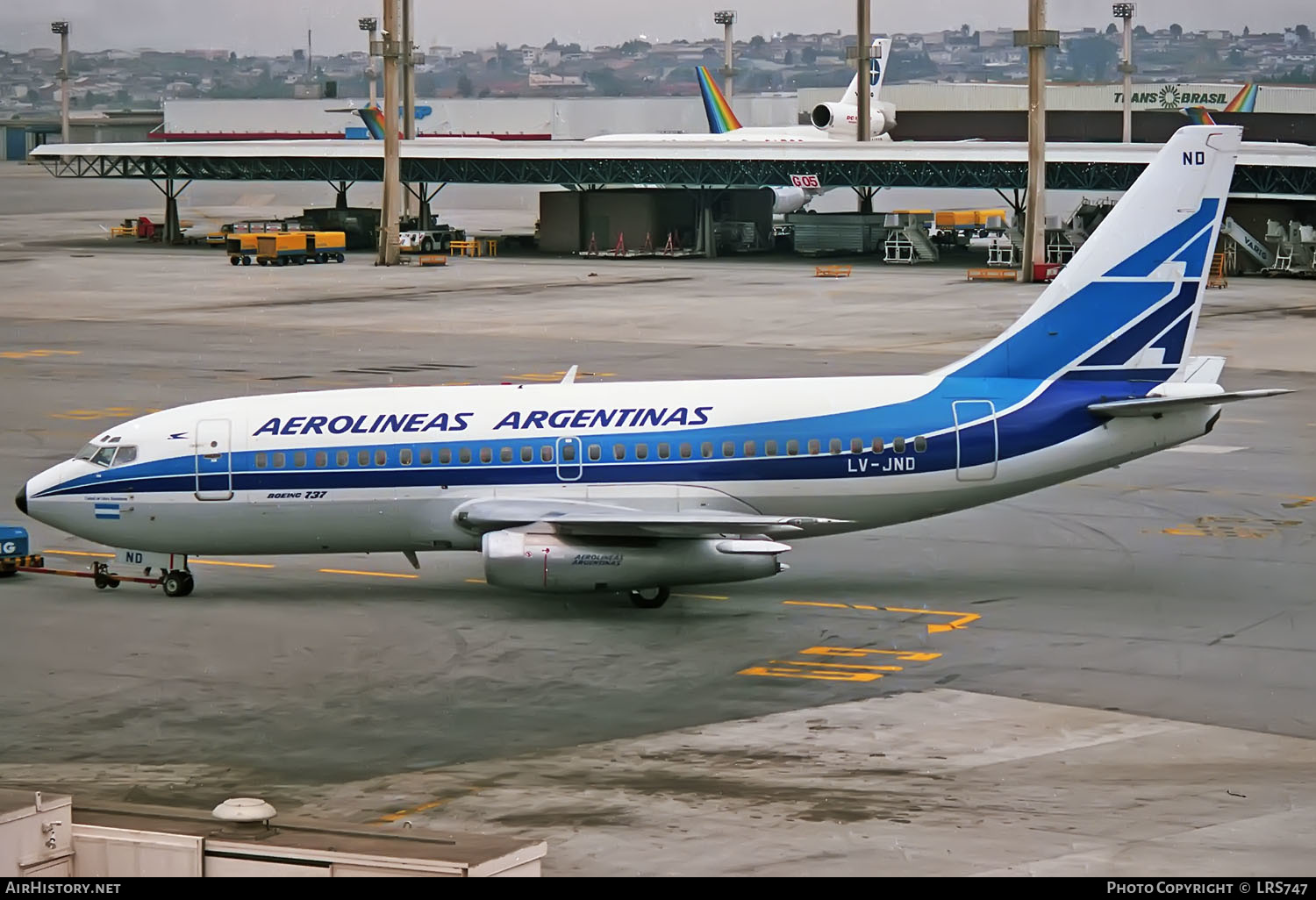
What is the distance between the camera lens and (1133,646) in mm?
29828

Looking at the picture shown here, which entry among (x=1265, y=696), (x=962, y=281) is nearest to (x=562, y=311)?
(x=962, y=281)


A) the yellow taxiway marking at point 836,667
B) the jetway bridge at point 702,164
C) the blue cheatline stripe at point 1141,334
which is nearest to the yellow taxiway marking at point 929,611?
the yellow taxiway marking at point 836,667

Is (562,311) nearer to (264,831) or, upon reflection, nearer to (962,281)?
(962,281)

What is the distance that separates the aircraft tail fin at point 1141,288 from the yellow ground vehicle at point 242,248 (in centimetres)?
8839

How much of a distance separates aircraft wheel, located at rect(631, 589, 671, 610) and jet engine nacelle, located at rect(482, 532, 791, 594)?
1128mm

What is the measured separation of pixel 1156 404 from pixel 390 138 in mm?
84600

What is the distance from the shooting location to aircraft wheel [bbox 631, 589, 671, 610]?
3247 centimetres

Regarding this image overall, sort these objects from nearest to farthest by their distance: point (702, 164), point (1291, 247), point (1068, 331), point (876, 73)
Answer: point (1068, 331), point (1291, 247), point (702, 164), point (876, 73)

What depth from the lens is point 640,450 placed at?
3256cm

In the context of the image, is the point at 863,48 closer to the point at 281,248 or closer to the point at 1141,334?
the point at 281,248

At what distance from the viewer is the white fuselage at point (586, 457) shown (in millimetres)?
32656

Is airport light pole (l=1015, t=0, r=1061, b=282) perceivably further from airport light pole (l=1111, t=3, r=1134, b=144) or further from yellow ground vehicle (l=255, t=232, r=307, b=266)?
airport light pole (l=1111, t=3, r=1134, b=144)

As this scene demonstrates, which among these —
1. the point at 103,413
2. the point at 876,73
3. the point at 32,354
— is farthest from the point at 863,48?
the point at 103,413

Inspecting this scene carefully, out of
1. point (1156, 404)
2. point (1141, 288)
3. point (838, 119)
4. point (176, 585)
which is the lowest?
point (176, 585)
